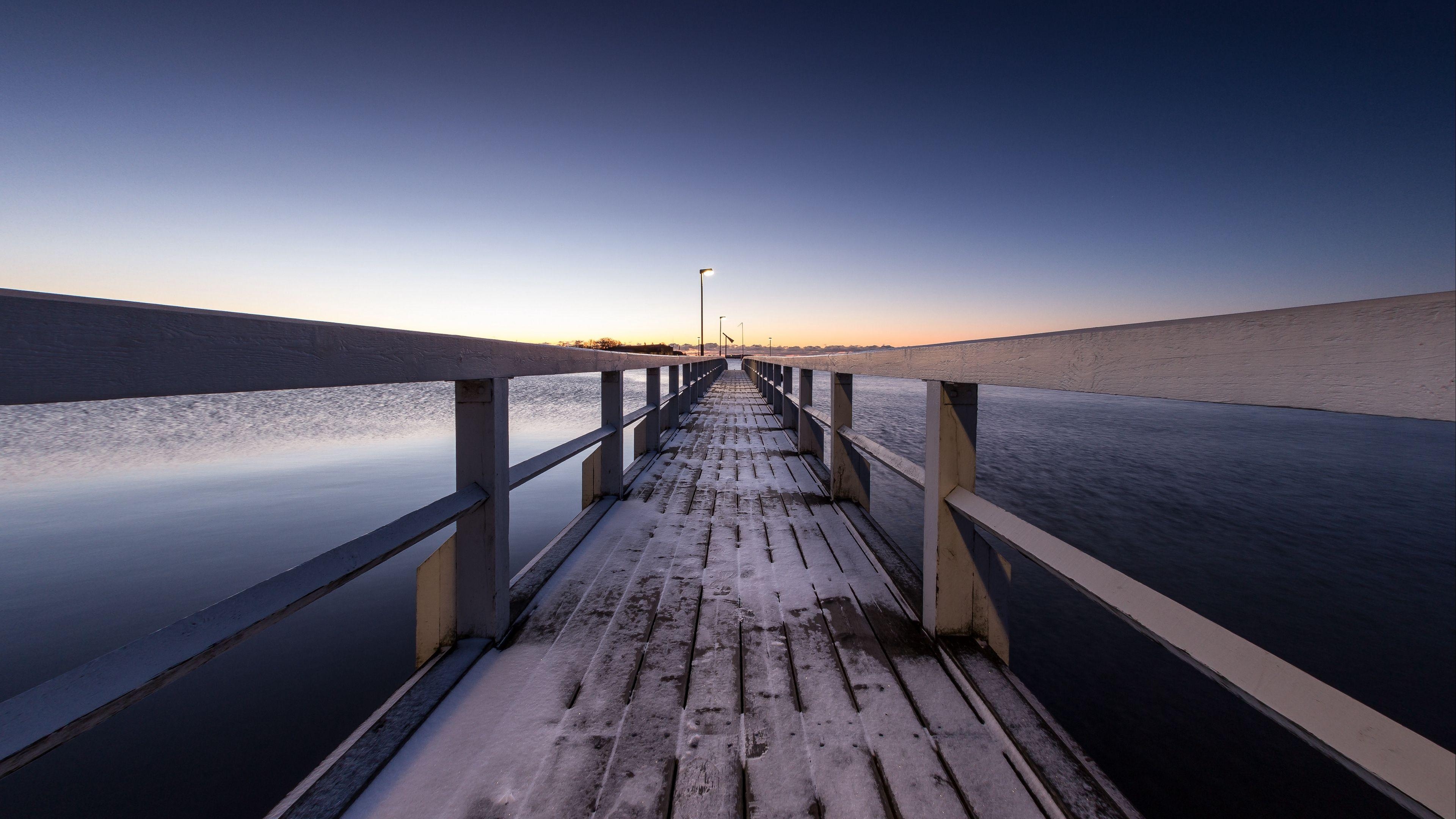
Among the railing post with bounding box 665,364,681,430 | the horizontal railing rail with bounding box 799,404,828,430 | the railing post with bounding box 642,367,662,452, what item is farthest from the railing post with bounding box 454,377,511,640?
the railing post with bounding box 665,364,681,430

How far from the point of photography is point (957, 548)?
5.85 ft

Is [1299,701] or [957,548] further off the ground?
[1299,701]

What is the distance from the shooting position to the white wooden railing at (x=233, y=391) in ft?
2.02

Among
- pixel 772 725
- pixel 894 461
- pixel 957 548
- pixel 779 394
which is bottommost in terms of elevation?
pixel 772 725

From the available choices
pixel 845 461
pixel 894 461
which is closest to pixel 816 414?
pixel 845 461

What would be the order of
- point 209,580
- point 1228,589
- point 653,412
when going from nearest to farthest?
point 209,580, point 653,412, point 1228,589

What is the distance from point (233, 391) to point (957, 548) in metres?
1.98

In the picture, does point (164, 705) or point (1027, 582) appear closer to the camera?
point (164, 705)

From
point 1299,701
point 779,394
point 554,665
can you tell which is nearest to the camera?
point 1299,701

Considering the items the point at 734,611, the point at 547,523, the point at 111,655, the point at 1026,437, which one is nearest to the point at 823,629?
the point at 734,611

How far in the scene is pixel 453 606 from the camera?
174 centimetres

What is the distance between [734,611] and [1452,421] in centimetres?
192

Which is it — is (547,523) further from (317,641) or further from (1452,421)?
(1452,421)

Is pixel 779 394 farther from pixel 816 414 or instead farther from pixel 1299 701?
pixel 1299 701
